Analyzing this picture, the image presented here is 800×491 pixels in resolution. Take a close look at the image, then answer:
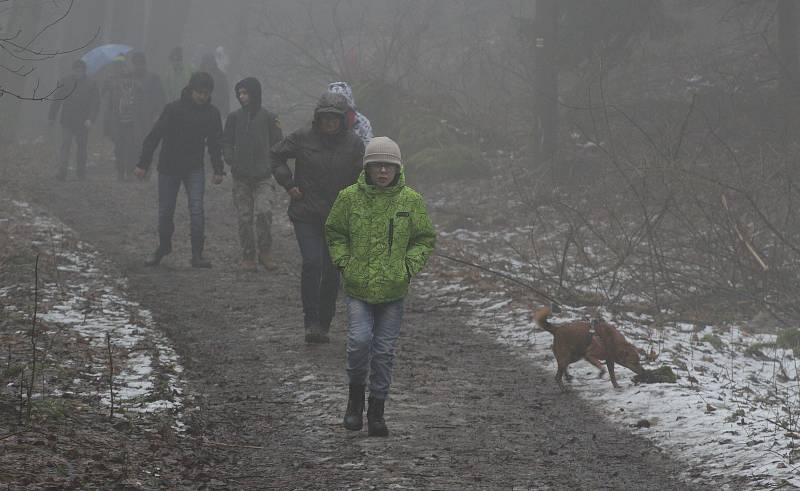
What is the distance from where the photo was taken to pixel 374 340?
229 inches

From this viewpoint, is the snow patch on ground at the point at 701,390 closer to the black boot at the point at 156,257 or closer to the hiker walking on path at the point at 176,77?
the black boot at the point at 156,257

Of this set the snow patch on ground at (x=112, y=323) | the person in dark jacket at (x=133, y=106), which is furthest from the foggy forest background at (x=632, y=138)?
the snow patch on ground at (x=112, y=323)

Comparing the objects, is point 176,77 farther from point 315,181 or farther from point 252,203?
point 315,181

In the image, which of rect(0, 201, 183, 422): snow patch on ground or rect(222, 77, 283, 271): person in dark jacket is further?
rect(222, 77, 283, 271): person in dark jacket

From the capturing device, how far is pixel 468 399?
671cm

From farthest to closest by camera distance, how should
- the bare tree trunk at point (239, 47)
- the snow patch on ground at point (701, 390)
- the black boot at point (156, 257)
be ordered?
the bare tree trunk at point (239, 47) < the black boot at point (156, 257) < the snow patch on ground at point (701, 390)

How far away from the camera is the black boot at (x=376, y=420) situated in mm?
5672

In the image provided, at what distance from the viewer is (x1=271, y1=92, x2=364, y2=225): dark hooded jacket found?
7.82 metres

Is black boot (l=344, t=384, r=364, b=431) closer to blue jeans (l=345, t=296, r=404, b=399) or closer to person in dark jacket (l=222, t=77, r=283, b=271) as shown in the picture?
blue jeans (l=345, t=296, r=404, b=399)

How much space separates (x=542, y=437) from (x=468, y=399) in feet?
3.02

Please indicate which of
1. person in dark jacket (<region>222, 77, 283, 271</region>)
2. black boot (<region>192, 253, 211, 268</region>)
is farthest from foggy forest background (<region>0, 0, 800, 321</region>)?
black boot (<region>192, 253, 211, 268</region>)

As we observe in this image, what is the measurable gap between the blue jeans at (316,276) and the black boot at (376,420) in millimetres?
2301

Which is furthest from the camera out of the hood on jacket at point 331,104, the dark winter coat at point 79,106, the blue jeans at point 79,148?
the blue jeans at point 79,148

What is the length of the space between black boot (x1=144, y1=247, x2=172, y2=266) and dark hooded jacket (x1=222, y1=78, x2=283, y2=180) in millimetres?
1405
